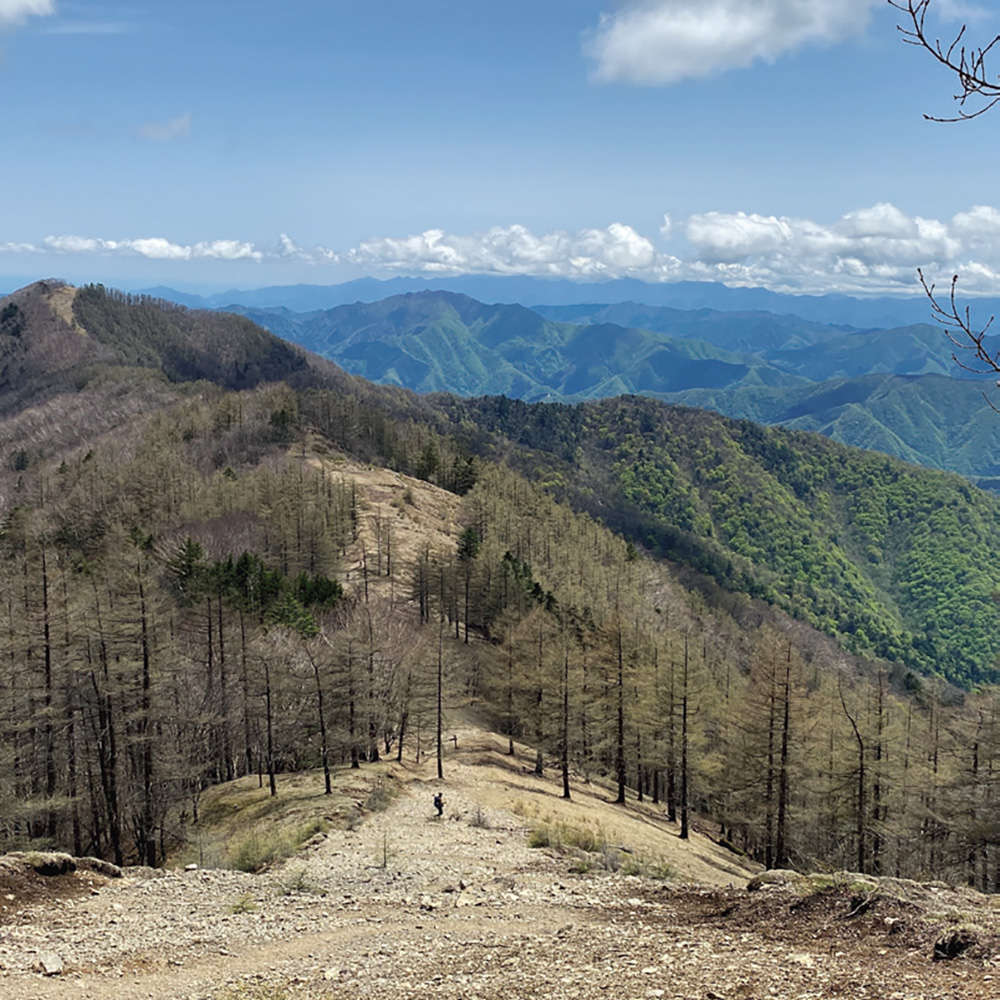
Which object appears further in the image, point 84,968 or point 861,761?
point 861,761

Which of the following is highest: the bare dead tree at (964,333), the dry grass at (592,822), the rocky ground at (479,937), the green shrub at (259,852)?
the bare dead tree at (964,333)

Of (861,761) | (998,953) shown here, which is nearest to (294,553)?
(861,761)

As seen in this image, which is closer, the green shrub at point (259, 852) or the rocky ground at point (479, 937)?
the rocky ground at point (479, 937)

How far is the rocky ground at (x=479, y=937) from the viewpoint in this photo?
1062 cm

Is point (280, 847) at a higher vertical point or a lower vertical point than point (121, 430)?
lower

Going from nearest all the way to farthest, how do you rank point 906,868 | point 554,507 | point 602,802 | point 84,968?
point 84,968 → point 602,802 → point 906,868 → point 554,507

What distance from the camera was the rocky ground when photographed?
34.8 feet

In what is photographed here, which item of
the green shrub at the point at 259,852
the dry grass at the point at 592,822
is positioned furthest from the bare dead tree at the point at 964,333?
the green shrub at the point at 259,852

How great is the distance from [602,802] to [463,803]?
11.5 meters

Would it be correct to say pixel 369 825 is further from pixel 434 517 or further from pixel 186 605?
pixel 434 517

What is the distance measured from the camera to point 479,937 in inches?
542

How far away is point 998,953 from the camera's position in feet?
34.1

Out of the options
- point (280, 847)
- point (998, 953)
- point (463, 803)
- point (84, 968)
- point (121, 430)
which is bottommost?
point (463, 803)

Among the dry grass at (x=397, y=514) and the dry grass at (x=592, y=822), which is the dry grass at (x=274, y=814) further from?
the dry grass at (x=397, y=514)
